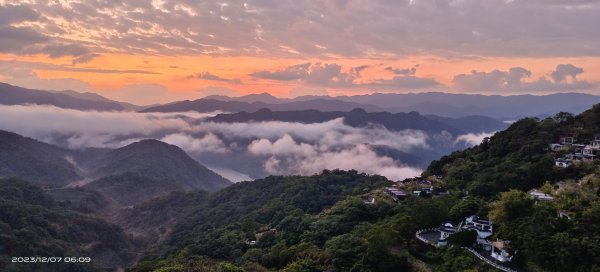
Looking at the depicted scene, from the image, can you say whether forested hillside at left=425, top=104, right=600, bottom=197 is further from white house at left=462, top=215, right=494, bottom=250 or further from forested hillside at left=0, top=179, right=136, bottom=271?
forested hillside at left=0, top=179, right=136, bottom=271

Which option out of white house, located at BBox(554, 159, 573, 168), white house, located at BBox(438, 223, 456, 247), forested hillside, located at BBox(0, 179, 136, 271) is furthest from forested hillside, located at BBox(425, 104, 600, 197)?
forested hillside, located at BBox(0, 179, 136, 271)

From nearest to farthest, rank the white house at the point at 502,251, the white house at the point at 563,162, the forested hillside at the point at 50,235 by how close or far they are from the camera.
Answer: the white house at the point at 502,251, the white house at the point at 563,162, the forested hillside at the point at 50,235

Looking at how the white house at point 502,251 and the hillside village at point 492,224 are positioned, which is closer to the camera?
the white house at point 502,251

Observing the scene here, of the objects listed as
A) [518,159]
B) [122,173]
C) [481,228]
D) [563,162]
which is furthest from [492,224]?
[122,173]

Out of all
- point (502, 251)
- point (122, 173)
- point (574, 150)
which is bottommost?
point (122, 173)

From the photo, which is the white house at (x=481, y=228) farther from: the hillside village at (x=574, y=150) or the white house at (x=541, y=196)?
the hillside village at (x=574, y=150)

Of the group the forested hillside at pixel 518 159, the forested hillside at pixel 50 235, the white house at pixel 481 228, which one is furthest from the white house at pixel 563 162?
the forested hillside at pixel 50 235

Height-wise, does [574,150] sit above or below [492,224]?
above

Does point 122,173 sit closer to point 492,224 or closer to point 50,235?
point 50,235

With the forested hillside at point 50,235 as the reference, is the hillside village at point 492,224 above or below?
above
